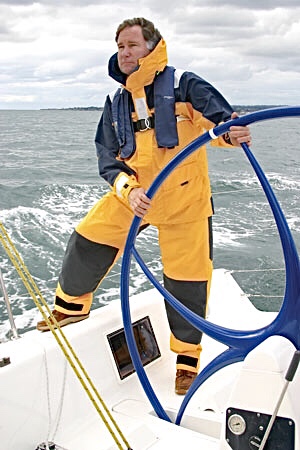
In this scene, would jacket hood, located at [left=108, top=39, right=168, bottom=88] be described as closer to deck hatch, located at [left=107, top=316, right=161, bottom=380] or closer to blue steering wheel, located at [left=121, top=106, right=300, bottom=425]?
blue steering wheel, located at [left=121, top=106, right=300, bottom=425]

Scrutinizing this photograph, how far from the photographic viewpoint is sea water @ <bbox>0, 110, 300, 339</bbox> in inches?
170

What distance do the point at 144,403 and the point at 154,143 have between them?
98 cm

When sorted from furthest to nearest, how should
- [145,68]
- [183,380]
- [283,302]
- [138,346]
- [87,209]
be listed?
[87,209] < [138,346] < [183,380] < [145,68] < [283,302]

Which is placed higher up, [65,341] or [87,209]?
[65,341]

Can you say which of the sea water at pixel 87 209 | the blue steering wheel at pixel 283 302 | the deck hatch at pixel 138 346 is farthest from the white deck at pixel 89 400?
the sea water at pixel 87 209

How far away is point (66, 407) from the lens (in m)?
1.96

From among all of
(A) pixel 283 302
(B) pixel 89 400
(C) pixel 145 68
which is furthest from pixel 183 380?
(C) pixel 145 68

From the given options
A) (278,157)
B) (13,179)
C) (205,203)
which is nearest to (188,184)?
(205,203)

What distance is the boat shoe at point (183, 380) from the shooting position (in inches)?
85.7

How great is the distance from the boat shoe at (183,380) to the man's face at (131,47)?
118cm

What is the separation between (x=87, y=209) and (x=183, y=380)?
14.6ft

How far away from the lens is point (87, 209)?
6496 mm

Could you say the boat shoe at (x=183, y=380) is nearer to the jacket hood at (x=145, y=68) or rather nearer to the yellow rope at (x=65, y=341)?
the yellow rope at (x=65, y=341)

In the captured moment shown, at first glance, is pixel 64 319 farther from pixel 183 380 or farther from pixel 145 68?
pixel 145 68
